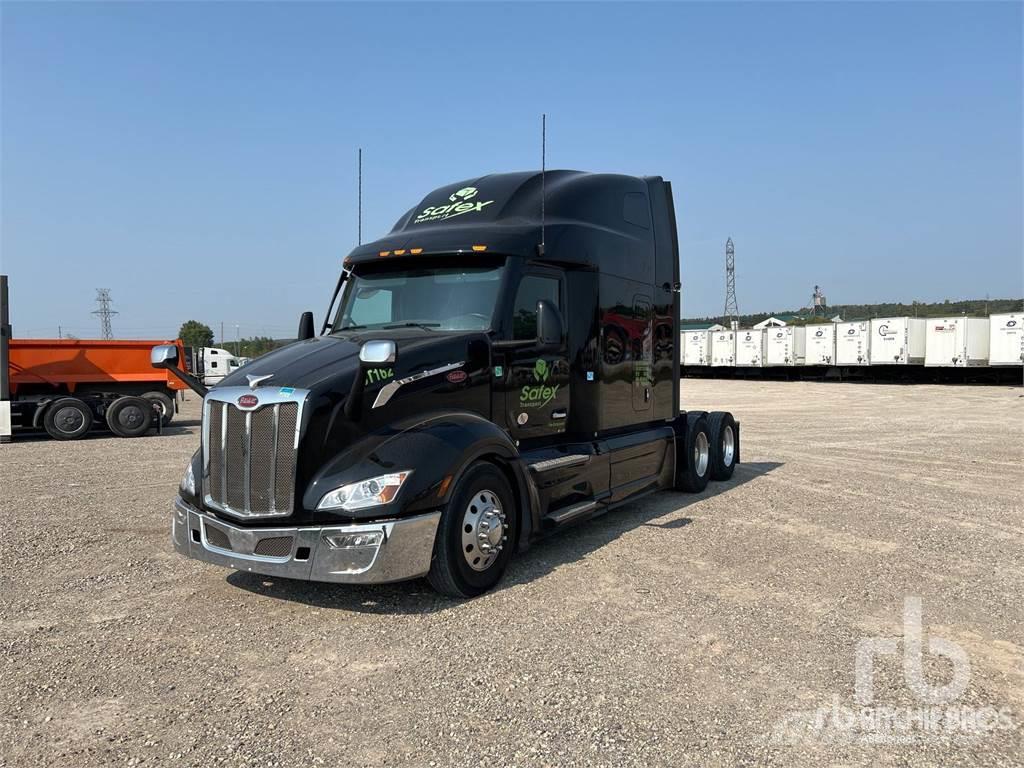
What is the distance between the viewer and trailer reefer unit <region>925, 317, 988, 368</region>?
31.3 m

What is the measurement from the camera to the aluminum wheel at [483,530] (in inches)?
196

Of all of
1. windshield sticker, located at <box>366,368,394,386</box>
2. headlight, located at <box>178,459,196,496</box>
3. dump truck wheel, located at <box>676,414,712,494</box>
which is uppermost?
windshield sticker, located at <box>366,368,394,386</box>

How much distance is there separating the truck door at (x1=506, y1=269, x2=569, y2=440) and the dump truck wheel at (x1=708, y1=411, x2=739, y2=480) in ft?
11.6

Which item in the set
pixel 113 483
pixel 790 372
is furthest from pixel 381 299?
pixel 790 372

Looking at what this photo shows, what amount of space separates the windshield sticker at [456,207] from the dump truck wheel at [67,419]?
11536mm

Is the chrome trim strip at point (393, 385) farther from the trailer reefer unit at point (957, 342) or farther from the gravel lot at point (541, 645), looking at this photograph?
the trailer reefer unit at point (957, 342)

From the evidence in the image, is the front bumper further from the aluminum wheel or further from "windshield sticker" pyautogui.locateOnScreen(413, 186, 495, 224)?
"windshield sticker" pyautogui.locateOnScreen(413, 186, 495, 224)

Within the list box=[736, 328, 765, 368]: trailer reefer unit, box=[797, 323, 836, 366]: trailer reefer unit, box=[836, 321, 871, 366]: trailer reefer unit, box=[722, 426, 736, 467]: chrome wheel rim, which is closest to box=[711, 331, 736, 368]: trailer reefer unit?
box=[736, 328, 765, 368]: trailer reefer unit

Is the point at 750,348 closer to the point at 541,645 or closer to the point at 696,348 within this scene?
the point at 696,348

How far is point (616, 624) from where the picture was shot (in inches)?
178

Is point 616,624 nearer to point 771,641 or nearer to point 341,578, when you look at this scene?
point 771,641

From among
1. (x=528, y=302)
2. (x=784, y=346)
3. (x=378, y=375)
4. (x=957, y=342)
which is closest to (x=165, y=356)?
(x=378, y=375)

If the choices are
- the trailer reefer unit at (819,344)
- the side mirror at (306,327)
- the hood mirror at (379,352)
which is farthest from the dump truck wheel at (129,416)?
the trailer reefer unit at (819,344)

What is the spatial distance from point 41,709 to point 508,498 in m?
2.91
